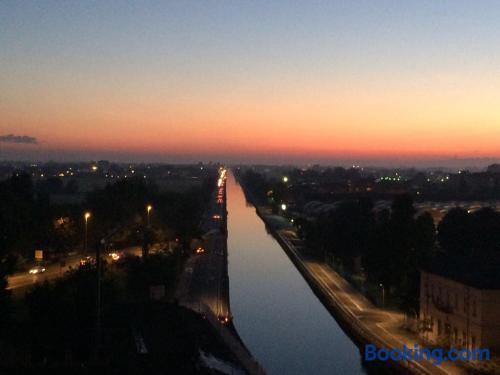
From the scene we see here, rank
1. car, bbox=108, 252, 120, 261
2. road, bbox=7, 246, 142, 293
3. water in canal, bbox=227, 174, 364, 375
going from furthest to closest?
1. car, bbox=108, 252, 120, 261
2. road, bbox=7, 246, 142, 293
3. water in canal, bbox=227, 174, 364, 375

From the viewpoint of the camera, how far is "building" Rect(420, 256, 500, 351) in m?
7.79

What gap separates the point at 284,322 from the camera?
1226 cm

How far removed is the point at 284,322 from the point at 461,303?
15.7 feet

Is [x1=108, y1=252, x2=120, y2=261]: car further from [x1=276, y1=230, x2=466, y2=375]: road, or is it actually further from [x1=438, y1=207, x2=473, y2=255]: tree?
[x1=438, y1=207, x2=473, y2=255]: tree

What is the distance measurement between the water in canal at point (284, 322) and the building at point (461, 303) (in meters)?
1.49

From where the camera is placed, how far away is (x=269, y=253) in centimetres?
2269

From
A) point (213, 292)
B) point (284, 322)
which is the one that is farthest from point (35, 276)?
point (284, 322)

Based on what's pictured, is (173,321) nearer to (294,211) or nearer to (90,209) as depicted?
(90,209)

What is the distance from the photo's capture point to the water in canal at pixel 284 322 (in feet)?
31.7

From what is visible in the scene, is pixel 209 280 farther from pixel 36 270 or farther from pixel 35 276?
pixel 36 270

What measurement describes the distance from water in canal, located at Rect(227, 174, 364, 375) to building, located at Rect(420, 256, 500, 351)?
58.5 inches

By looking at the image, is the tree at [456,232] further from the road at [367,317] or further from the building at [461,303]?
the building at [461,303]

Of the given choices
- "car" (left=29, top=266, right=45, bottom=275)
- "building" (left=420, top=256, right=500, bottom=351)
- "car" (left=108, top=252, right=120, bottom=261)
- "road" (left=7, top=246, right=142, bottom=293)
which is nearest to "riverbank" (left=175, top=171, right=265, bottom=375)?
"car" (left=108, top=252, right=120, bottom=261)

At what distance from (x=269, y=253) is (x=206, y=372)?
16.7 meters
